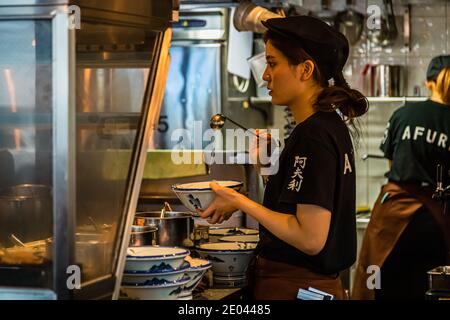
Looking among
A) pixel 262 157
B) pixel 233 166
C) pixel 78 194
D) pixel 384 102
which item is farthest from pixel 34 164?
pixel 384 102

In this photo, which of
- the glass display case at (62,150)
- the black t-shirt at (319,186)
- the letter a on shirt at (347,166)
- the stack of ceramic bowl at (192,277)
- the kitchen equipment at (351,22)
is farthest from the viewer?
the kitchen equipment at (351,22)

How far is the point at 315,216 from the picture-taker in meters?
2.77

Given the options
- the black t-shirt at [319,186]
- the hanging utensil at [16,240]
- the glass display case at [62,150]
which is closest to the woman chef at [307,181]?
the black t-shirt at [319,186]

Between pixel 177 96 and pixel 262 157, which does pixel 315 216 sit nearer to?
pixel 262 157

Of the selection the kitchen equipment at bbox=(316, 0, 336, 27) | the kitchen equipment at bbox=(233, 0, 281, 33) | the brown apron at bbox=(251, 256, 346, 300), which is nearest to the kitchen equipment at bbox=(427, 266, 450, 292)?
the brown apron at bbox=(251, 256, 346, 300)

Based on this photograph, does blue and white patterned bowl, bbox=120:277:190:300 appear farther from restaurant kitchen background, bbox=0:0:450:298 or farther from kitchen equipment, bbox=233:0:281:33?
kitchen equipment, bbox=233:0:281:33

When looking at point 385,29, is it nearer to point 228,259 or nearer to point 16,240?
point 228,259

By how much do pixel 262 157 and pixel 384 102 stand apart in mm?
3730

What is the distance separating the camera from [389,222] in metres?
5.89

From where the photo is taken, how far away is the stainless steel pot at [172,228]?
3.13 meters

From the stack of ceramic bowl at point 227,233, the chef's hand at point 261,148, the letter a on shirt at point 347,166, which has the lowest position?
the stack of ceramic bowl at point 227,233

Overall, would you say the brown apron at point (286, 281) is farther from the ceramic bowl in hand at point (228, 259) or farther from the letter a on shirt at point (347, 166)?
the letter a on shirt at point (347, 166)

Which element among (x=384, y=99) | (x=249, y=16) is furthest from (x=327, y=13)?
(x=249, y=16)
